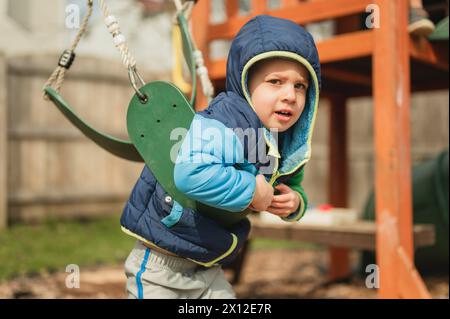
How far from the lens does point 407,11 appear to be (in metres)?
2.62

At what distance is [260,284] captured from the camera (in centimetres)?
407

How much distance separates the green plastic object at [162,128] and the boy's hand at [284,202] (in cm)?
18

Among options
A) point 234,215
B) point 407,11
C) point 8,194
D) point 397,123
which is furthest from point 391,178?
point 8,194

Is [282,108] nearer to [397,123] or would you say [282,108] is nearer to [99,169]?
[397,123]

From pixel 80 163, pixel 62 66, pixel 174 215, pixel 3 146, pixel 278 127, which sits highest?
pixel 3 146

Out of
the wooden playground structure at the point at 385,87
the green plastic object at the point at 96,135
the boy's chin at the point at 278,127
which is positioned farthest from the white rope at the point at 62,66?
the wooden playground structure at the point at 385,87

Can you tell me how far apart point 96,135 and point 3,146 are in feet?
13.7

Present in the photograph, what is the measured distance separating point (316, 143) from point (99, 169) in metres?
2.99

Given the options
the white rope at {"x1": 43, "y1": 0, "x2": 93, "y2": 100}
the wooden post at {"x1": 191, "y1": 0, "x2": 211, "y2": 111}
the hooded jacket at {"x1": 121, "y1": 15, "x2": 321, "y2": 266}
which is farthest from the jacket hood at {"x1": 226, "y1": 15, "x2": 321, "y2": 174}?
the wooden post at {"x1": 191, "y1": 0, "x2": 211, "y2": 111}

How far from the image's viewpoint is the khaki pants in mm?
1689

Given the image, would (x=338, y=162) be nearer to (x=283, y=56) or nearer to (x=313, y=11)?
(x=313, y=11)

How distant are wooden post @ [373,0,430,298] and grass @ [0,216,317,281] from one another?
238 centimetres

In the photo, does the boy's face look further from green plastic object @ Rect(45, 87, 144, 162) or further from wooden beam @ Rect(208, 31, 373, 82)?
wooden beam @ Rect(208, 31, 373, 82)

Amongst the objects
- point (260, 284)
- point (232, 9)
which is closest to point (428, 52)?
point (232, 9)
